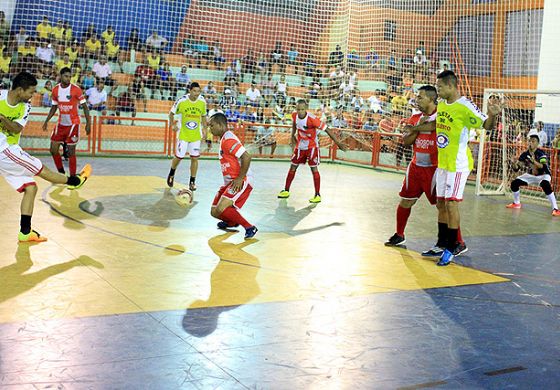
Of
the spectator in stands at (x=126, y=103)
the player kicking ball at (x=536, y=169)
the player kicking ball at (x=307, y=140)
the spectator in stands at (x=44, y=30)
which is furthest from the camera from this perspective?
the spectator in stands at (x=126, y=103)

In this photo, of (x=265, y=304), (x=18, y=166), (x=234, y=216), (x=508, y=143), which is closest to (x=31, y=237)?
(x=18, y=166)

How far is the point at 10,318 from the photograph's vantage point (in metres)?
4.83

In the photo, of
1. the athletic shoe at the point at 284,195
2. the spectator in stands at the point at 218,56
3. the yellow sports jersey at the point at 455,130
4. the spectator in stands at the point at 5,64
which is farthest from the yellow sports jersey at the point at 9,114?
the spectator in stands at the point at 218,56

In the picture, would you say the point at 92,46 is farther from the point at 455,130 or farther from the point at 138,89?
the point at 455,130

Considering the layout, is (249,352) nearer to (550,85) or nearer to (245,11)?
(550,85)

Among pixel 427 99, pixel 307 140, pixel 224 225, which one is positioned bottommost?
pixel 224 225

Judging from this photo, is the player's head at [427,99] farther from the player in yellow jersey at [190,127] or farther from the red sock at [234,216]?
the player in yellow jersey at [190,127]

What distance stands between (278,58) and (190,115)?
11008mm

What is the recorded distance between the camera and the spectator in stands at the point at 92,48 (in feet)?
71.5

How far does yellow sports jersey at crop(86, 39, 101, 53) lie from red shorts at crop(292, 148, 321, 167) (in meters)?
12.0

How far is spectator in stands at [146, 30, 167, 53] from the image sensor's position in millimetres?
22953

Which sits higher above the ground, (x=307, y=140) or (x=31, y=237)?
(x=307, y=140)

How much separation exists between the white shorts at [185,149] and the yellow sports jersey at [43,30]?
10.5 meters

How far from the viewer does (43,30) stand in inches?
821
